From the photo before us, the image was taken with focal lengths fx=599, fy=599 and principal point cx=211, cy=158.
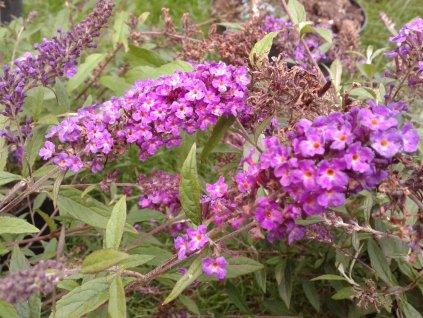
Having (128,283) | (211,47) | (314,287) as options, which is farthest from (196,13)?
(128,283)

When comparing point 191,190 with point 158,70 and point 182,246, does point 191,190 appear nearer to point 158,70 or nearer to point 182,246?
point 182,246

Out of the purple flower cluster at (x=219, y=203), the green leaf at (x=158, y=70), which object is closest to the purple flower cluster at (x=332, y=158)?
the purple flower cluster at (x=219, y=203)

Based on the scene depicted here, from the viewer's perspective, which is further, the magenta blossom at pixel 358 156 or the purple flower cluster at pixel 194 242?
the purple flower cluster at pixel 194 242

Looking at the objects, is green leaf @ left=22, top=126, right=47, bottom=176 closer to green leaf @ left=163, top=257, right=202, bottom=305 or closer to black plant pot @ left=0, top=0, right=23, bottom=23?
green leaf @ left=163, top=257, right=202, bottom=305

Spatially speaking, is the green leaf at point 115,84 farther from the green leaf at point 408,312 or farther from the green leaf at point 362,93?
the green leaf at point 408,312

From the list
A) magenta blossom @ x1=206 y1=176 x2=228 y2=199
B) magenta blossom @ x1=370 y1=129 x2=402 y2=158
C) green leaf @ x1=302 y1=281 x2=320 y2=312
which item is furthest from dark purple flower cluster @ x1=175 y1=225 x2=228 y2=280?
green leaf @ x1=302 y1=281 x2=320 y2=312

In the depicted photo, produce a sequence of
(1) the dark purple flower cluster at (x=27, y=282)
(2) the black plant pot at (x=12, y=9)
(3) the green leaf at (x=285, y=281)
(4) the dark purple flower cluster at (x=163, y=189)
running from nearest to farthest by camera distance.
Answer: (1) the dark purple flower cluster at (x=27, y=282) < (4) the dark purple flower cluster at (x=163, y=189) < (3) the green leaf at (x=285, y=281) < (2) the black plant pot at (x=12, y=9)

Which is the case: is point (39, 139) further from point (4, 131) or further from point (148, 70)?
point (148, 70)
